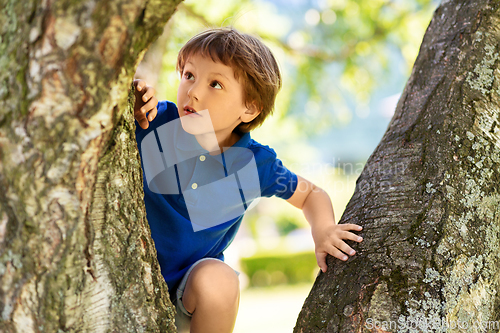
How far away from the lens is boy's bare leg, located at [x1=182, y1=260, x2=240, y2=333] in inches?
56.3

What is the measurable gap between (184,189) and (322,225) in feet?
1.79

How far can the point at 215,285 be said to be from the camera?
144 cm

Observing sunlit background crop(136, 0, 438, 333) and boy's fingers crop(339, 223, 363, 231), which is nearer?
boy's fingers crop(339, 223, 363, 231)

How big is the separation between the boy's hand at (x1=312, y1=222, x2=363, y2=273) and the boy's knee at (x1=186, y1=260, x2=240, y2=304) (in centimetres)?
33

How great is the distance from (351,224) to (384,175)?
0.60 ft

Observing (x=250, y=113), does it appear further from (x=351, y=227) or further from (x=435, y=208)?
(x=435, y=208)

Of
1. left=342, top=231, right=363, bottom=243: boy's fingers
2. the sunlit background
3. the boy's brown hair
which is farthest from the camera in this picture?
the sunlit background

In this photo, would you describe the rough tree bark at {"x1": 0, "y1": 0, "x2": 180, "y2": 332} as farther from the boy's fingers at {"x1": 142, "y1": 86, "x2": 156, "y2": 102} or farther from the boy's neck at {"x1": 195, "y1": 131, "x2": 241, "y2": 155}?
the boy's neck at {"x1": 195, "y1": 131, "x2": 241, "y2": 155}

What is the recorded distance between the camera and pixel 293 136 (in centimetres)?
613

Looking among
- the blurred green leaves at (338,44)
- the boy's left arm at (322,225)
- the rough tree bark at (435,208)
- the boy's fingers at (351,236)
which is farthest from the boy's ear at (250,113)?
the blurred green leaves at (338,44)

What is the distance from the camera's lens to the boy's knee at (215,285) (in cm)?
143

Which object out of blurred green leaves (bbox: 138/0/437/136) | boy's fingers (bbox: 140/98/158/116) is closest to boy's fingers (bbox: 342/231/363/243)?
boy's fingers (bbox: 140/98/158/116)

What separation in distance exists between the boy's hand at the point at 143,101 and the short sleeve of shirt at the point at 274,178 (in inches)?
22.1

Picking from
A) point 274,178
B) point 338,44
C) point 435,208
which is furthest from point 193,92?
point 338,44
